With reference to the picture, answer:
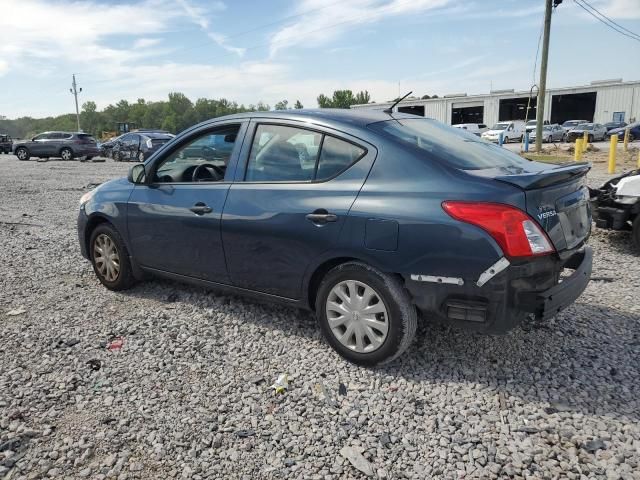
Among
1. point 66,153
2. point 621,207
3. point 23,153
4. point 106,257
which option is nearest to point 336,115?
point 106,257

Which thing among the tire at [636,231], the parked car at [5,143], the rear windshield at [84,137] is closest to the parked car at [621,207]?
the tire at [636,231]

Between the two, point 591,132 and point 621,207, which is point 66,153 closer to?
point 621,207

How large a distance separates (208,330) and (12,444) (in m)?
1.56

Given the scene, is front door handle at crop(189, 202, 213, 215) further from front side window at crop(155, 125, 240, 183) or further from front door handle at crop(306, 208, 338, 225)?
front door handle at crop(306, 208, 338, 225)

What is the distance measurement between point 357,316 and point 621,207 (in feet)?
14.2

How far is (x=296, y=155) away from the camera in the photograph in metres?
3.64

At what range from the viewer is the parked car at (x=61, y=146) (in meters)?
26.5

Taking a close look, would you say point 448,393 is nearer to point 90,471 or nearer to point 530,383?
point 530,383

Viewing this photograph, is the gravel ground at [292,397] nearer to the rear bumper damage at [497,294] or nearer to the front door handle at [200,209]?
the rear bumper damage at [497,294]

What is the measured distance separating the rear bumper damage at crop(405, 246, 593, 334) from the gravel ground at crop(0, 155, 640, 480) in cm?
48

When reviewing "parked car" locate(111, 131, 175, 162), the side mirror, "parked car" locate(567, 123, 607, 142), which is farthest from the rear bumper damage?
"parked car" locate(567, 123, 607, 142)

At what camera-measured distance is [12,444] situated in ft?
8.77

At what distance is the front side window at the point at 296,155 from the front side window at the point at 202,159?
0.30 m

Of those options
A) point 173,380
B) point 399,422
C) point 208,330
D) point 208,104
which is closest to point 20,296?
point 208,330
